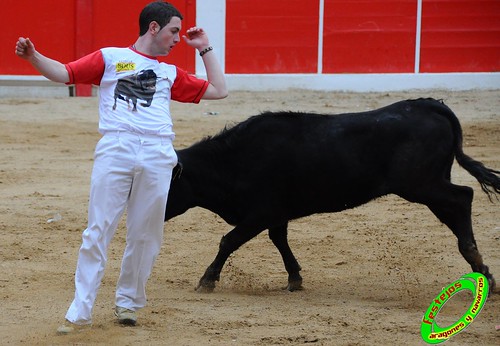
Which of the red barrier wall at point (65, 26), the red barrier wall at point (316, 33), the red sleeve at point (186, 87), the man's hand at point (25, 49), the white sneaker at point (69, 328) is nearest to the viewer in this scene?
the man's hand at point (25, 49)

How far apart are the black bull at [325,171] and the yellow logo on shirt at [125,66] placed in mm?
1260

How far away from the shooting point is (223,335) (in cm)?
505

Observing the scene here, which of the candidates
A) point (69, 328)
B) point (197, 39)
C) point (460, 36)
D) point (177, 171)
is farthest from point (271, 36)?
point (69, 328)

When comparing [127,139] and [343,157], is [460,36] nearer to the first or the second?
[343,157]

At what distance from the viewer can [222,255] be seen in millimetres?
6121

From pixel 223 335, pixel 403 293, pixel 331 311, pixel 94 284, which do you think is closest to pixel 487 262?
pixel 403 293

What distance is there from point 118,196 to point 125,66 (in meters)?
0.62

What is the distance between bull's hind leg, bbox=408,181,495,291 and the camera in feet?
19.8

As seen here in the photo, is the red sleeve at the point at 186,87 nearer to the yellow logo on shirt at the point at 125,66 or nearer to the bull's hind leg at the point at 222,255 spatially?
the yellow logo on shirt at the point at 125,66

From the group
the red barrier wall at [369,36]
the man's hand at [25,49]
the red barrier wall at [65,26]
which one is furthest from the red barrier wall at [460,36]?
the man's hand at [25,49]

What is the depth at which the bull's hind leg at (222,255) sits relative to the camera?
608cm

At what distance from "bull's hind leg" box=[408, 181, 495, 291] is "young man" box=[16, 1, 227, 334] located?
1847mm

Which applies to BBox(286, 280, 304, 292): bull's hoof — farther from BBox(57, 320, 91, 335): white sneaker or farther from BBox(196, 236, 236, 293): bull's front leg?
BBox(57, 320, 91, 335): white sneaker

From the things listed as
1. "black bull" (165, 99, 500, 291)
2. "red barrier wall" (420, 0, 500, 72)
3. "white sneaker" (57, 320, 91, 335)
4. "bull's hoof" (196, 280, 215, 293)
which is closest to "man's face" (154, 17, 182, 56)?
"black bull" (165, 99, 500, 291)
